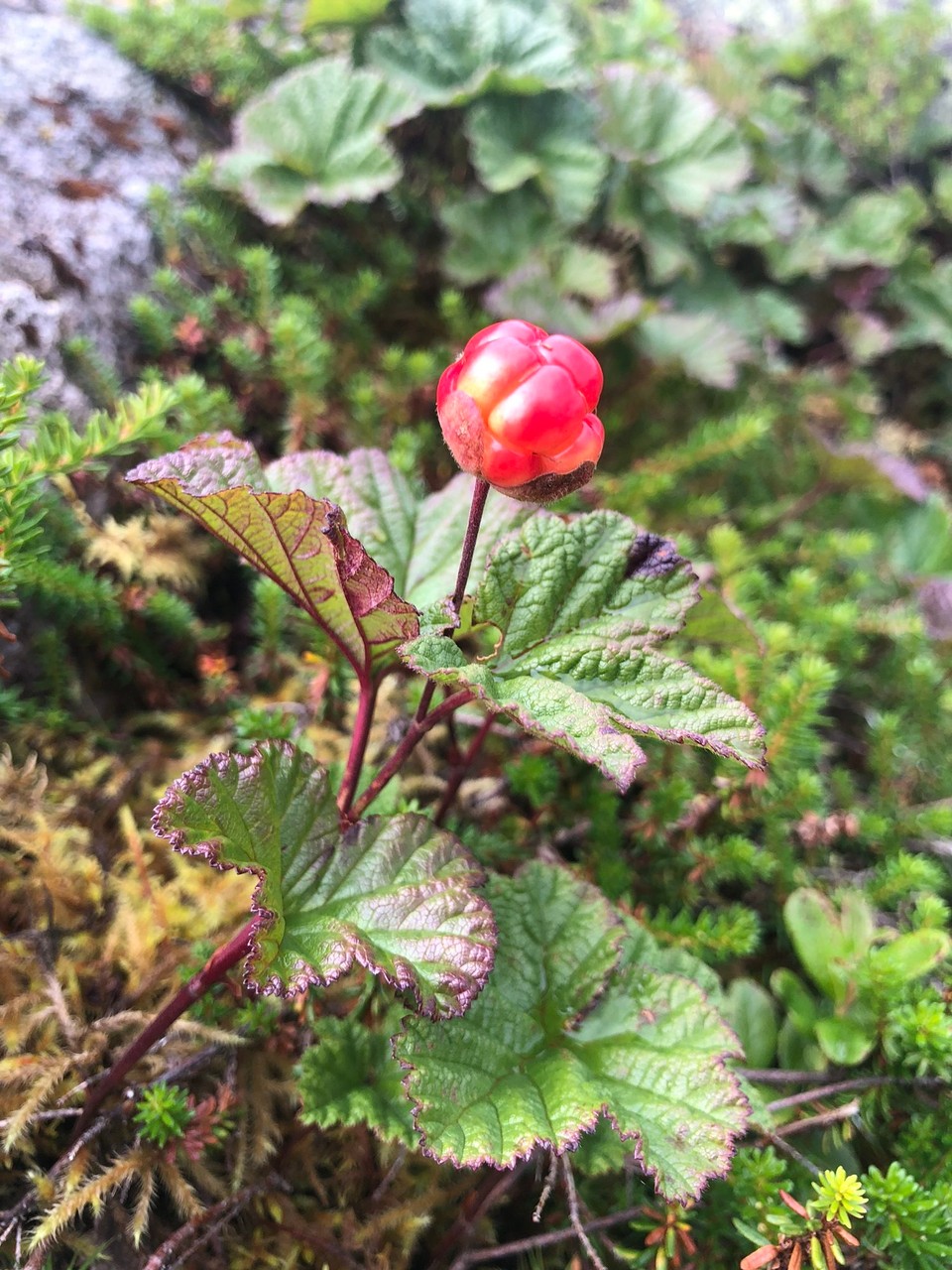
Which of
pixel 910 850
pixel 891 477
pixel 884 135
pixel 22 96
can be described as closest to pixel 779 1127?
pixel 910 850

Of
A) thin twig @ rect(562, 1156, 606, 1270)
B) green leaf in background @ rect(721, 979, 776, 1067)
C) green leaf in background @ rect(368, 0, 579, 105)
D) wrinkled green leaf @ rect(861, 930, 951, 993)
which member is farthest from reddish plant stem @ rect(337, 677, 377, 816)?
green leaf in background @ rect(368, 0, 579, 105)

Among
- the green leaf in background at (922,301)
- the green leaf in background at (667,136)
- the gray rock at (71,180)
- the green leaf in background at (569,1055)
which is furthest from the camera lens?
the green leaf in background at (922,301)

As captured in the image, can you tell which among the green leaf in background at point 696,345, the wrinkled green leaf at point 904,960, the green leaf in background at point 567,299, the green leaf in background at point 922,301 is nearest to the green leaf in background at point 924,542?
the green leaf in background at point 696,345

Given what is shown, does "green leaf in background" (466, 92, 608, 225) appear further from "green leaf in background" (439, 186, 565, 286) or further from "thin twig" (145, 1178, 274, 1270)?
"thin twig" (145, 1178, 274, 1270)

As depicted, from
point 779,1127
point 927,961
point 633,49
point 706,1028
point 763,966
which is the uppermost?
point 633,49

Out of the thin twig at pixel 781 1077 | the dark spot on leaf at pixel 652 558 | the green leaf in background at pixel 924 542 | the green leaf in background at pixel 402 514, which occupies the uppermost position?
the dark spot on leaf at pixel 652 558

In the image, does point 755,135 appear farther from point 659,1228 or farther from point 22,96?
point 659,1228

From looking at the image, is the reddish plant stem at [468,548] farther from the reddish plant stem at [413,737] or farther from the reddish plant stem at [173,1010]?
the reddish plant stem at [173,1010]
